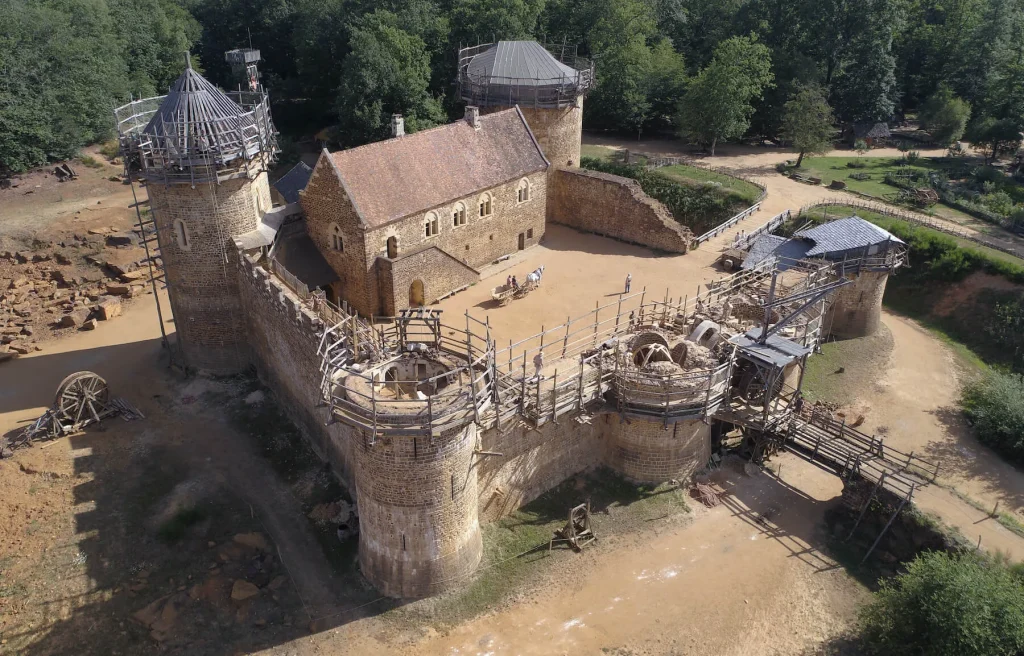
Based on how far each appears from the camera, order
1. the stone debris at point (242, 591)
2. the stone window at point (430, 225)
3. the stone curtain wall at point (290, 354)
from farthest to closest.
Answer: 1. the stone window at point (430, 225)
2. the stone curtain wall at point (290, 354)
3. the stone debris at point (242, 591)

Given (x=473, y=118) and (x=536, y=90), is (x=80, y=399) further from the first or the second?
(x=536, y=90)

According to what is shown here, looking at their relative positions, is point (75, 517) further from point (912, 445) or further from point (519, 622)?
point (912, 445)

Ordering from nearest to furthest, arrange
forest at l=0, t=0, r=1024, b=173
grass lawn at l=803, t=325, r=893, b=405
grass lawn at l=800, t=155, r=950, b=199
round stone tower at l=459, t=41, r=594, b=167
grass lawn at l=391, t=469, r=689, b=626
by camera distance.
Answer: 1. grass lawn at l=391, t=469, r=689, b=626
2. grass lawn at l=803, t=325, r=893, b=405
3. round stone tower at l=459, t=41, r=594, b=167
4. grass lawn at l=800, t=155, r=950, b=199
5. forest at l=0, t=0, r=1024, b=173

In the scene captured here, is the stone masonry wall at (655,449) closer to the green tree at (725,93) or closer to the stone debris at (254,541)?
the stone debris at (254,541)

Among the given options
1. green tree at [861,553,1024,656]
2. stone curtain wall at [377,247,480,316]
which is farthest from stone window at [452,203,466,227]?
green tree at [861,553,1024,656]

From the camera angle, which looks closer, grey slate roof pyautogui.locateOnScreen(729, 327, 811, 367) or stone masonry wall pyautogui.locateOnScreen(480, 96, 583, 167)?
grey slate roof pyautogui.locateOnScreen(729, 327, 811, 367)

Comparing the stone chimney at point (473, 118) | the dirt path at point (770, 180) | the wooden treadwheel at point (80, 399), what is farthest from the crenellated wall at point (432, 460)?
the dirt path at point (770, 180)

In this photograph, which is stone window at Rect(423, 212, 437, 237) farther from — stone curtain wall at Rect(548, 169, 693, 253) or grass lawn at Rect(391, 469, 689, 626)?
grass lawn at Rect(391, 469, 689, 626)
